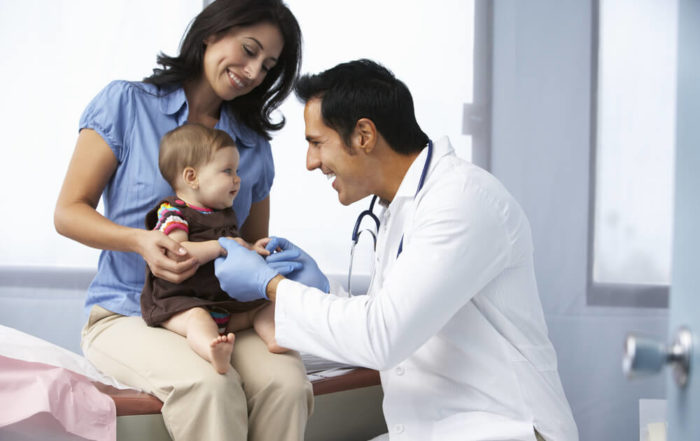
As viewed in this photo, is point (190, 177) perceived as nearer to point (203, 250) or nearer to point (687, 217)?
point (203, 250)

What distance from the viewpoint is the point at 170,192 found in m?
1.65

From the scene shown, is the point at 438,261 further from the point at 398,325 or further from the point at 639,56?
the point at 639,56

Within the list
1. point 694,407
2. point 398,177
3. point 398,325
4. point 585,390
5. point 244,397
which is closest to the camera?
point 694,407

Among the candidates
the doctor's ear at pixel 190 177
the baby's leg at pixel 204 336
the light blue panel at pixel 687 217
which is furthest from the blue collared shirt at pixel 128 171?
the light blue panel at pixel 687 217

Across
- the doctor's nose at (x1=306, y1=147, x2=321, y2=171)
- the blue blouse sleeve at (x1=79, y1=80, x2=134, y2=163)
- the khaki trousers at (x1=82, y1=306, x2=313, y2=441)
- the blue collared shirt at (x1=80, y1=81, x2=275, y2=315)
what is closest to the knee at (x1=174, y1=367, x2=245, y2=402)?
the khaki trousers at (x1=82, y1=306, x2=313, y2=441)

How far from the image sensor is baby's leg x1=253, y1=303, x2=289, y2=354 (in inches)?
59.4

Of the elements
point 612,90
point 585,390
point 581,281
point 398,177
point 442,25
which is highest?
point 442,25

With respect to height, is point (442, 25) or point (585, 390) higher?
point (442, 25)

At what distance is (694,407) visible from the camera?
0.55 meters

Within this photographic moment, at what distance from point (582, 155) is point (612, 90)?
26 centimetres

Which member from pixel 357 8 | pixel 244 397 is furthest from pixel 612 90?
pixel 244 397

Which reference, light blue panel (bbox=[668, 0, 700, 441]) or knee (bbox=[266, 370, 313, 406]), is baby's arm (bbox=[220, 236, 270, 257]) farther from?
light blue panel (bbox=[668, 0, 700, 441])

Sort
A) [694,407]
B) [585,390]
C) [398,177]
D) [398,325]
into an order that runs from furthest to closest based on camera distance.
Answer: [585,390], [398,177], [398,325], [694,407]

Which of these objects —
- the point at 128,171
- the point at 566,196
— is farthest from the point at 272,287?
the point at 566,196
